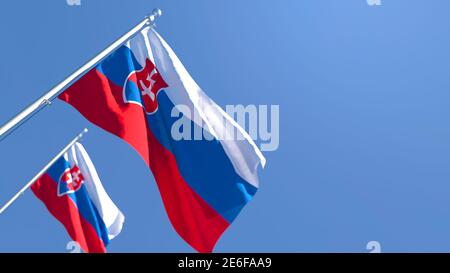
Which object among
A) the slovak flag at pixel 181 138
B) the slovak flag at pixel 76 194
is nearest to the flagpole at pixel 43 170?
the slovak flag at pixel 76 194

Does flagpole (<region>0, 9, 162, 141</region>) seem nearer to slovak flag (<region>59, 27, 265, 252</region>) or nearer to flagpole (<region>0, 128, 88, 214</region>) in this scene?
slovak flag (<region>59, 27, 265, 252</region>)

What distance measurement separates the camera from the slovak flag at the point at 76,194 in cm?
1251

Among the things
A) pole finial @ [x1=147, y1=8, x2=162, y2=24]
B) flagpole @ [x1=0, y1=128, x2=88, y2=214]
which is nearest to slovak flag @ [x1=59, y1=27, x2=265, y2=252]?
pole finial @ [x1=147, y1=8, x2=162, y2=24]

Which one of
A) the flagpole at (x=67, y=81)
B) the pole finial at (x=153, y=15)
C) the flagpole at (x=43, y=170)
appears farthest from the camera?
the flagpole at (x=43, y=170)

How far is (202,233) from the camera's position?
8992mm

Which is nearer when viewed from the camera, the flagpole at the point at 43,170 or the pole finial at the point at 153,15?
the pole finial at the point at 153,15

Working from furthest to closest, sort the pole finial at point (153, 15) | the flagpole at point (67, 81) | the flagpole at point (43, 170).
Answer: the flagpole at point (43, 170) < the pole finial at point (153, 15) < the flagpole at point (67, 81)

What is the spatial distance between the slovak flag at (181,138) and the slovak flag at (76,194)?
409 cm

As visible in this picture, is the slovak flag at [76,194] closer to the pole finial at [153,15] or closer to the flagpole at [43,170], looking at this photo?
the flagpole at [43,170]

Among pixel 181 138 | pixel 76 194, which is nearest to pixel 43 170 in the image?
pixel 76 194

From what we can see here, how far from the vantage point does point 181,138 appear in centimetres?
903
